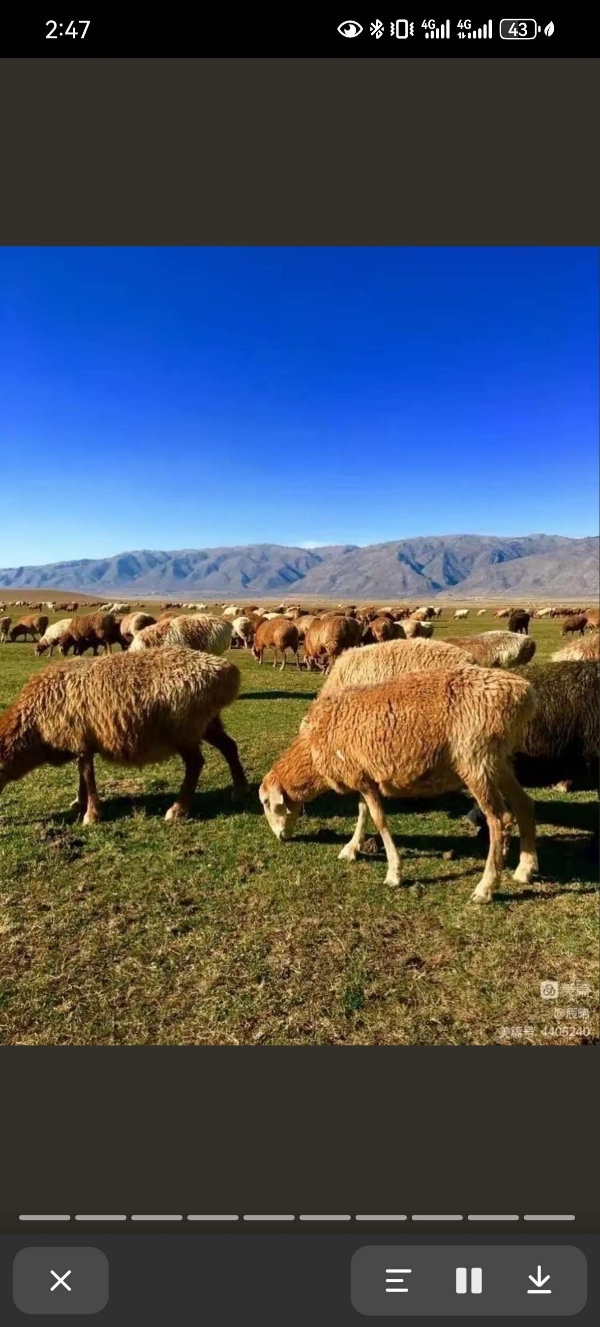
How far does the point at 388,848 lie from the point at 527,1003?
5.21 feet

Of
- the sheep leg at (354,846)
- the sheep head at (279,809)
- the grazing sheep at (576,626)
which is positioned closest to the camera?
the sheep leg at (354,846)

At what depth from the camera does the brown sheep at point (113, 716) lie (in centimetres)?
442

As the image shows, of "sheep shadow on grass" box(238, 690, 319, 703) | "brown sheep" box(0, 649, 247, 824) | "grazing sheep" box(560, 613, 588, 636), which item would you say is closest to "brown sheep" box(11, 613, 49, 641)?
"sheep shadow on grass" box(238, 690, 319, 703)

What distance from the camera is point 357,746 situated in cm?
392

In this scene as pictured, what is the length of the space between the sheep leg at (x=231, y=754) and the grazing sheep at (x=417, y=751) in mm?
796

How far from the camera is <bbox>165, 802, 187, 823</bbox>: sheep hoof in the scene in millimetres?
4448

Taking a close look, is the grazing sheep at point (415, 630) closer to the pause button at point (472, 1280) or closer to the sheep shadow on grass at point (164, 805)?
the sheep shadow on grass at point (164, 805)

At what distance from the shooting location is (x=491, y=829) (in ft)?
11.3
